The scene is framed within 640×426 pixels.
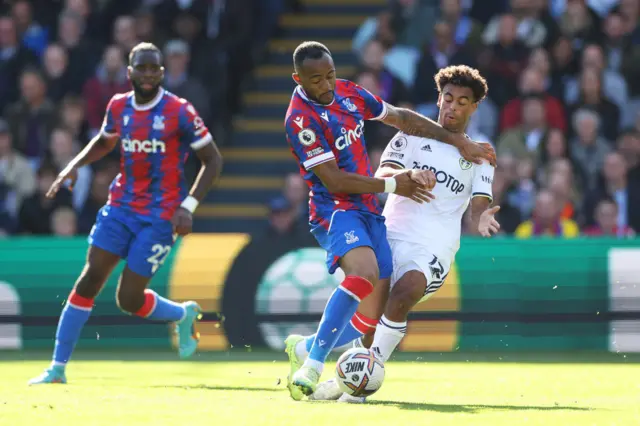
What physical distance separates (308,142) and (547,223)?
6.00 metres

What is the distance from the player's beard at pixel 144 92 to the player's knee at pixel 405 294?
8.66ft

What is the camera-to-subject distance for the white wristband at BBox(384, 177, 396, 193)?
309 inches

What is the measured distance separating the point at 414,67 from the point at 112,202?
669cm

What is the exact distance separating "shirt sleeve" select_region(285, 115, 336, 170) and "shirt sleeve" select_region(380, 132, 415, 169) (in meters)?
0.65

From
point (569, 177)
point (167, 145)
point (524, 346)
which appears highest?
point (167, 145)

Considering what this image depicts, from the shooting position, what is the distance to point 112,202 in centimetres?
965

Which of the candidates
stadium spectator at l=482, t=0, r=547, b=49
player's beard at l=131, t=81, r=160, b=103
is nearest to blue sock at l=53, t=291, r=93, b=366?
player's beard at l=131, t=81, r=160, b=103

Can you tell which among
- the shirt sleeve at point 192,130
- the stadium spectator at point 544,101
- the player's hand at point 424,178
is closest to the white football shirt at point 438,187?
the player's hand at point 424,178

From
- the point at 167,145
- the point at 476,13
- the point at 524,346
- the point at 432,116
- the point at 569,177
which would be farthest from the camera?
the point at 476,13

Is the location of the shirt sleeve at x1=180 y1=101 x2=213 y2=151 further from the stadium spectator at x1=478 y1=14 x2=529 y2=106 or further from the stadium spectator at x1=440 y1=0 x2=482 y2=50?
the stadium spectator at x1=440 y1=0 x2=482 y2=50

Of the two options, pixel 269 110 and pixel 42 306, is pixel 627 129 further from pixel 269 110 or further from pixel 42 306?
pixel 42 306

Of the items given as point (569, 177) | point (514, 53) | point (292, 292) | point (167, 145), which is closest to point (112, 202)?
point (167, 145)

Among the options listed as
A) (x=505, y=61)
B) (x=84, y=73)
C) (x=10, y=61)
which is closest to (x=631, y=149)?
(x=505, y=61)

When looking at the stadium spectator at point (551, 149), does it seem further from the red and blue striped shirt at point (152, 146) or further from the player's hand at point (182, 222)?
the player's hand at point (182, 222)
